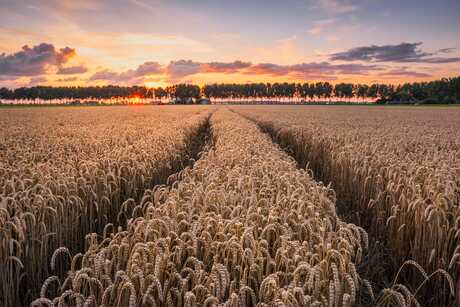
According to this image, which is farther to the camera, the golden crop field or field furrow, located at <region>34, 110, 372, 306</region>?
the golden crop field

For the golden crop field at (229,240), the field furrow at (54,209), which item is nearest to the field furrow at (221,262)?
the golden crop field at (229,240)

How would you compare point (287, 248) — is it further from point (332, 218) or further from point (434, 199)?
point (434, 199)

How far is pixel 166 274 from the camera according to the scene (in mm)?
2943

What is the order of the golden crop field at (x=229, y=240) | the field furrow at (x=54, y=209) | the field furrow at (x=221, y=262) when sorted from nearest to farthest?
the field furrow at (x=221, y=262) → the golden crop field at (x=229, y=240) → the field furrow at (x=54, y=209)

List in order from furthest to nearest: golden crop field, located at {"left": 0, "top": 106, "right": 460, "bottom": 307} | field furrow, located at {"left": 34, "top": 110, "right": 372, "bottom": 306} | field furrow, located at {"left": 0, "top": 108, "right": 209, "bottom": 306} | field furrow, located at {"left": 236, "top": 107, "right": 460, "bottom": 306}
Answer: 1. field furrow, located at {"left": 236, "top": 107, "right": 460, "bottom": 306}
2. field furrow, located at {"left": 0, "top": 108, "right": 209, "bottom": 306}
3. golden crop field, located at {"left": 0, "top": 106, "right": 460, "bottom": 307}
4. field furrow, located at {"left": 34, "top": 110, "right": 372, "bottom": 306}

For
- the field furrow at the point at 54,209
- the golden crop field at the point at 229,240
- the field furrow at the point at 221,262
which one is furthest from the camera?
the field furrow at the point at 54,209

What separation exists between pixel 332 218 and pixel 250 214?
3.92 feet

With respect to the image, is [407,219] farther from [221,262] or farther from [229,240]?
[229,240]

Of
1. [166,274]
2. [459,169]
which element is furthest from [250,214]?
[459,169]

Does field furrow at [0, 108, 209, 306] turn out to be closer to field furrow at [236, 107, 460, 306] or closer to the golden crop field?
the golden crop field

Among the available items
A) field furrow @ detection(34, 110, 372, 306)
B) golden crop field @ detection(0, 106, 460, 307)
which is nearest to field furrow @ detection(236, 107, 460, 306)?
golden crop field @ detection(0, 106, 460, 307)

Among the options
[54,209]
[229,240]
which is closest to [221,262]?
[229,240]

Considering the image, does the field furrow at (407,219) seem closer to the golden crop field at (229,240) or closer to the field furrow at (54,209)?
the golden crop field at (229,240)

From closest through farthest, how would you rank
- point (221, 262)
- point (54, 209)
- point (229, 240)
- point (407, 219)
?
point (229, 240)
point (221, 262)
point (54, 209)
point (407, 219)
